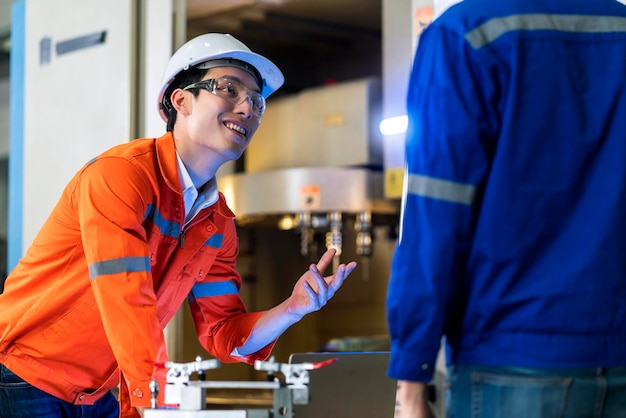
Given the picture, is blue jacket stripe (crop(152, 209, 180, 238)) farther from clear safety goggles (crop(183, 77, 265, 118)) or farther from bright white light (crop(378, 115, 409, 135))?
bright white light (crop(378, 115, 409, 135))

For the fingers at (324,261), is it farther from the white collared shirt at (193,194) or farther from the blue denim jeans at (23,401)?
the blue denim jeans at (23,401)

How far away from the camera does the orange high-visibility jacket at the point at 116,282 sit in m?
1.66

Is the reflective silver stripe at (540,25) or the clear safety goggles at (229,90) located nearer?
the reflective silver stripe at (540,25)

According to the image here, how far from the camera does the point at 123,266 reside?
1.68 m

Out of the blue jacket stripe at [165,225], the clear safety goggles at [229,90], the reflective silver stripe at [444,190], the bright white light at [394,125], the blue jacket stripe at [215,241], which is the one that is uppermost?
the bright white light at [394,125]

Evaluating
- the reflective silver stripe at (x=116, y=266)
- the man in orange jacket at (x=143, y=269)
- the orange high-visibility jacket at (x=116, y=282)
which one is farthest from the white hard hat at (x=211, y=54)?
the reflective silver stripe at (x=116, y=266)

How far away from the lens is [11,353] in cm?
194

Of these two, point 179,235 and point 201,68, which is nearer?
point 179,235

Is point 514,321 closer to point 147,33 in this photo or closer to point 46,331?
point 46,331

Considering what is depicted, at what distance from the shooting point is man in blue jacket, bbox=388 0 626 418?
1181 millimetres

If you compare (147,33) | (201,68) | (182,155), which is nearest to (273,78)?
(201,68)

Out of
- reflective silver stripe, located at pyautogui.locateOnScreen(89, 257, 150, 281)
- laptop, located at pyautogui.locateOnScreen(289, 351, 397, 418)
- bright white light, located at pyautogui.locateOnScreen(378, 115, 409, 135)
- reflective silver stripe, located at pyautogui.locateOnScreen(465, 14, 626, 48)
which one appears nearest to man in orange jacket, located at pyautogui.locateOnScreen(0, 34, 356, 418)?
reflective silver stripe, located at pyautogui.locateOnScreen(89, 257, 150, 281)

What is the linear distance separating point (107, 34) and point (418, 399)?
2.81 meters

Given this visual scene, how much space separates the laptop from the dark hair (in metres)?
0.73
